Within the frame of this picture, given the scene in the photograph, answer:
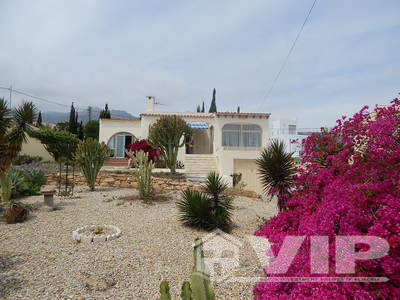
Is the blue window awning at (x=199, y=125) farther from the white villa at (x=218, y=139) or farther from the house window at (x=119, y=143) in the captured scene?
the house window at (x=119, y=143)

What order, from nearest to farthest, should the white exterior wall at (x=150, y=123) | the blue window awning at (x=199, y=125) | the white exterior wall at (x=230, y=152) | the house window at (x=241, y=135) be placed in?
the white exterior wall at (x=230, y=152) → the house window at (x=241, y=135) → the blue window awning at (x=199, y=125) → the white exterior wall at (x=150, y=123)

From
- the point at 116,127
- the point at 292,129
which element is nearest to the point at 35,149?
the point at 116,127

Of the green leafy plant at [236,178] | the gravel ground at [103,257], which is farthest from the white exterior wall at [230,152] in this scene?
the gravel ground at [103,257]

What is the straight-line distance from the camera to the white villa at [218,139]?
65.5 feet

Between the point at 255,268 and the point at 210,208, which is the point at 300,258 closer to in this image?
the point at 255,268

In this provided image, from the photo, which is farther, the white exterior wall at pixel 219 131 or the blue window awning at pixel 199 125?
the blue window awning at pixel 199 125

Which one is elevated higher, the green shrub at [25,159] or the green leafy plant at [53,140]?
the green leafy plant at [53,140]

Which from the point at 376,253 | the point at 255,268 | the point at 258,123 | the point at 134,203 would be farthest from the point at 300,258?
the point at 258,123

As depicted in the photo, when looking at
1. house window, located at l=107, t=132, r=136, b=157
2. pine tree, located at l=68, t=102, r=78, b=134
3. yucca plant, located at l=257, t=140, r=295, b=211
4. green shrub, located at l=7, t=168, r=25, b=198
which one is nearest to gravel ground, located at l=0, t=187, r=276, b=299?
yucca plant, located at l=257, t=140, r=295, b=211

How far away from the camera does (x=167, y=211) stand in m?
9.86

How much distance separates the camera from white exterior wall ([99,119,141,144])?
26750 mm

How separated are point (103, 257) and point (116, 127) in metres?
22.9

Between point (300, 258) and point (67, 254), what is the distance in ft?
16.5

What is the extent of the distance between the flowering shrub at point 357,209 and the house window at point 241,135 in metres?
16.7
